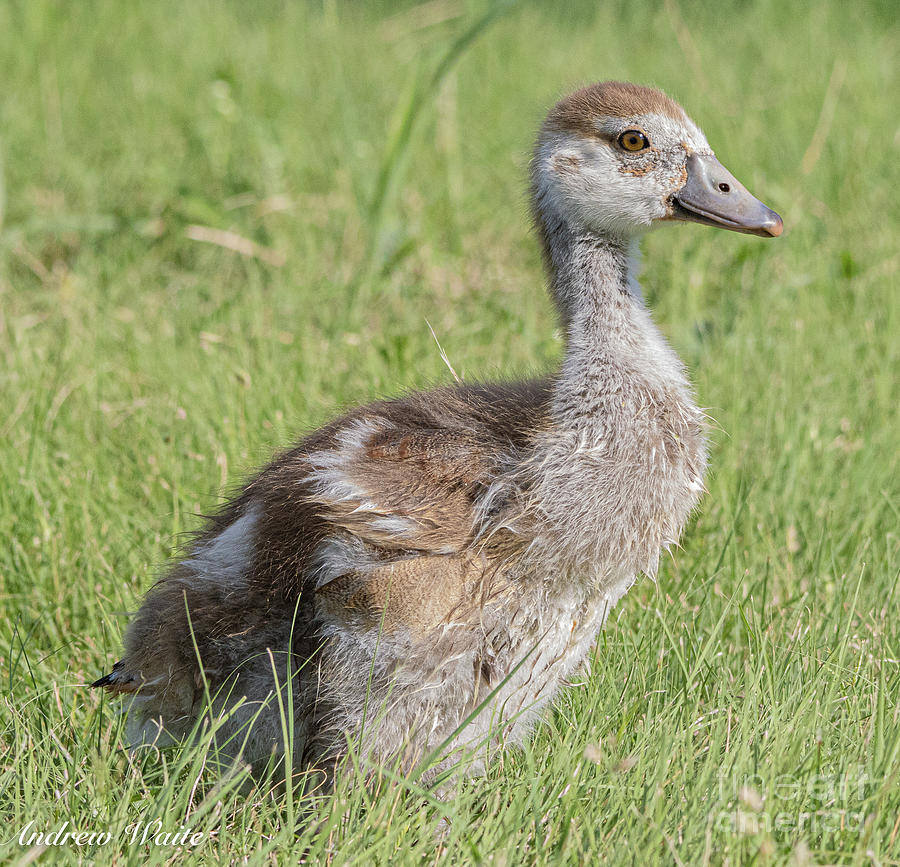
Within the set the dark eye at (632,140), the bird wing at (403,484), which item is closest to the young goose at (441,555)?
the bird wing at (403,484)

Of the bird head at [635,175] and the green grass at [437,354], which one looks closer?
the green grass at [437,354]

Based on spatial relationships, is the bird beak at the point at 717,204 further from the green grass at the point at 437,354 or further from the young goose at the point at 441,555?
the green grass at the point at 437,354

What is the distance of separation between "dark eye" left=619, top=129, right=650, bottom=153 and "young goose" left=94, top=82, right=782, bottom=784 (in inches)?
4.3

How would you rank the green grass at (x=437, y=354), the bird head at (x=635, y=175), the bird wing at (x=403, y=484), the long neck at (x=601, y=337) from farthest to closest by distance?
the bird head at (x=635, y=175) → the long neck at (x=601, y=337) → the bird wing at (x=403, y=484) → the green grass at (x=437, y=354)

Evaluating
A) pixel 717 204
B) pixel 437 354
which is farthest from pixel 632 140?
pixel 437 354

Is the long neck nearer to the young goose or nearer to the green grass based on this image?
the young goose

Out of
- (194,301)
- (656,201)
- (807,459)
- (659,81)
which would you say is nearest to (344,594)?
(656,201)

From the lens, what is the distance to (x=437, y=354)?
4785mm

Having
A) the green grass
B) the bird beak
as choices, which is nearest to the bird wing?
the green grass

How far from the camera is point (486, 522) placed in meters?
2.69

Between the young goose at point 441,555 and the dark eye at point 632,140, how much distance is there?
0.11 metres

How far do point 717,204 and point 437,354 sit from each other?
192 centimetres

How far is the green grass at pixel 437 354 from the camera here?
252cm

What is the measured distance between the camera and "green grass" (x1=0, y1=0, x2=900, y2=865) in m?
2.52
